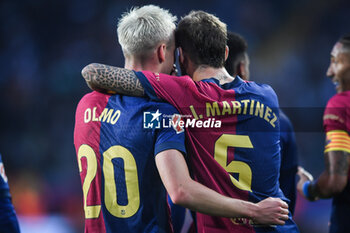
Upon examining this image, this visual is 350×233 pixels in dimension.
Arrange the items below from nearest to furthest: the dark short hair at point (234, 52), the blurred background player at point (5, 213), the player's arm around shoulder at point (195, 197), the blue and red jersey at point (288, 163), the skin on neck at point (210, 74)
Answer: the player's arm around shoulder at point (195, 197) → the skin on neck at point (210, 74) → the blurred background player at point (5, 213) → the blue and red jersey at point (288, 163) → the dark short hair at point (234, 52)

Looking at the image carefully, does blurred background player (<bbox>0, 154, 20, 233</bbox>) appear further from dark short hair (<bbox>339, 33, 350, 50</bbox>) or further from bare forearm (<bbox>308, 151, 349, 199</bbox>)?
dark short hair (<bbox>339, 33, 350, 50</bbox>)

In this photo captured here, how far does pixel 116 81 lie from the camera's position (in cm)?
223

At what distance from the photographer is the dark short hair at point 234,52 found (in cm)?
A: 349

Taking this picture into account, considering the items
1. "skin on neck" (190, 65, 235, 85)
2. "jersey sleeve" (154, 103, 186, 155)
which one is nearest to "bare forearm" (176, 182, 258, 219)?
"jersey sleeve" (154, 103, 186, 155)

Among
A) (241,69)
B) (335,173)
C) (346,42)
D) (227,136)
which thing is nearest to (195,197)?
(227,136)

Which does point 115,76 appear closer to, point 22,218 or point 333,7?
point 22,218

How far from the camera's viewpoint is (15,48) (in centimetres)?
944

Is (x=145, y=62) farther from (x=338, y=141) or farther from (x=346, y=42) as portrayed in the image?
(x=346, y=42)

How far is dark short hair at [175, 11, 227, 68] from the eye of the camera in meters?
2.51

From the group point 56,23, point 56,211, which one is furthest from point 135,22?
point 56,23

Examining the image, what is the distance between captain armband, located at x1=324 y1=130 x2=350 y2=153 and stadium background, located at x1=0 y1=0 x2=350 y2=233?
4.73 meters

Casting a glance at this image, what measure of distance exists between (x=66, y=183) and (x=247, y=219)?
651cm

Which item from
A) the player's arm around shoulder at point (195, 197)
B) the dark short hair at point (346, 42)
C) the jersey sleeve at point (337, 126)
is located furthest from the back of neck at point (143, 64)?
the dark short hair at point (346, 42)

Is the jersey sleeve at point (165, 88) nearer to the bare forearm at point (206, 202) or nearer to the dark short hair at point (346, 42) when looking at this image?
the bare forearm at point (206, 202)
